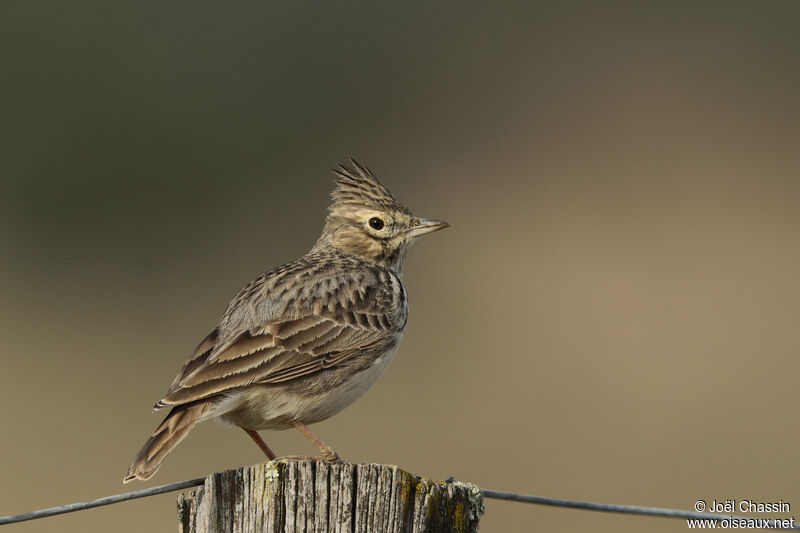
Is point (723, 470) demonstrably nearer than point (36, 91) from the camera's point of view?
Yes

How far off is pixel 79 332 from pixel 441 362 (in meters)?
3.78

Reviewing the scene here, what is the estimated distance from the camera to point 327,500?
14.0 ft

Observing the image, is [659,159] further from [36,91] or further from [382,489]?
[382,489]

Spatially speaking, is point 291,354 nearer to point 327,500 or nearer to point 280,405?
point 280,405

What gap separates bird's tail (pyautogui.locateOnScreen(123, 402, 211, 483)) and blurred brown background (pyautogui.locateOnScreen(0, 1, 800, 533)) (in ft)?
17.3

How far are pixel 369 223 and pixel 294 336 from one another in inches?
66.9

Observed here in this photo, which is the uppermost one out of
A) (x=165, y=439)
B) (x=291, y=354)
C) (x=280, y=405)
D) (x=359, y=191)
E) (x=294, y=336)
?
(x=359, y=191)

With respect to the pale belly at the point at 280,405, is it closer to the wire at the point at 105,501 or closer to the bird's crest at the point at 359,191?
the wire at the point at 105,501

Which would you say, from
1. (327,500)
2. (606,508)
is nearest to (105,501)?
(327,500)

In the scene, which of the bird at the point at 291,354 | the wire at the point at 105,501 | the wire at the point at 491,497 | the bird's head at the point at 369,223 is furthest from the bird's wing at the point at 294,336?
the wire at the point at 105,501

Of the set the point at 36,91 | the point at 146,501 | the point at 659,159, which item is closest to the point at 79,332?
the point at 146,501

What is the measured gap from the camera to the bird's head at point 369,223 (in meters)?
7.53

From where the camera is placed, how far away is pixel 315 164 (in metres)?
16.2

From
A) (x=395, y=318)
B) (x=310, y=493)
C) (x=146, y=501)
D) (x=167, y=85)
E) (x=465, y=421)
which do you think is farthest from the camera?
(x=167, y=85)
